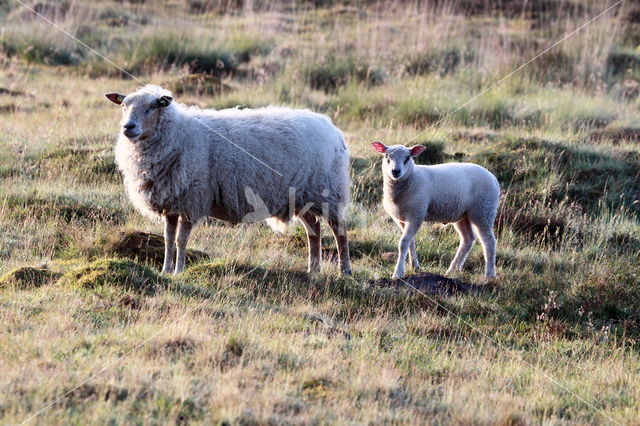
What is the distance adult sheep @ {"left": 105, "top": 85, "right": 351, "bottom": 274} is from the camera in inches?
306

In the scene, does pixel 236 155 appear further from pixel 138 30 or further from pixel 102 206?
pixel 138 30

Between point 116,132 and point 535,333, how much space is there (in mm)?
7397

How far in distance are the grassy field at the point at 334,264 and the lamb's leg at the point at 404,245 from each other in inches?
10.1

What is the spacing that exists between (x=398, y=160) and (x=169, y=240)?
2.26 metres

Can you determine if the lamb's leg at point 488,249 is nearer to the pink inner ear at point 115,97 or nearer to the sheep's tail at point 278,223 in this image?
the sheep's tail at point 278,223

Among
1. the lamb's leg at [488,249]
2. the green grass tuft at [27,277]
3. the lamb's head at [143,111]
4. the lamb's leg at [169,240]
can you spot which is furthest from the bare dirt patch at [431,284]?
the green grass tuft at [27,277]

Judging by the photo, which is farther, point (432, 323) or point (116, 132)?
point (116, 132)

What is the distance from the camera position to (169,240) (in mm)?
7980

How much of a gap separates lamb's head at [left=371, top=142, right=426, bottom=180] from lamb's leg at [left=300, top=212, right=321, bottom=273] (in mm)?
909

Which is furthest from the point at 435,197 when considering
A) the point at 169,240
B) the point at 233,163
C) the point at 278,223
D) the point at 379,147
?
the point at 169,240

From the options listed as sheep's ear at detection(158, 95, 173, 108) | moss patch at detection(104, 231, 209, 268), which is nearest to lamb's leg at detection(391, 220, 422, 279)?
moss patch at detection(104, 231, 209, 268)

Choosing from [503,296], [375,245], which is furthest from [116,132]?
[503,296]

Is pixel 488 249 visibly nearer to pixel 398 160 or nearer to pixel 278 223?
pixel 398 160

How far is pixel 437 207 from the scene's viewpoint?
328 inches
